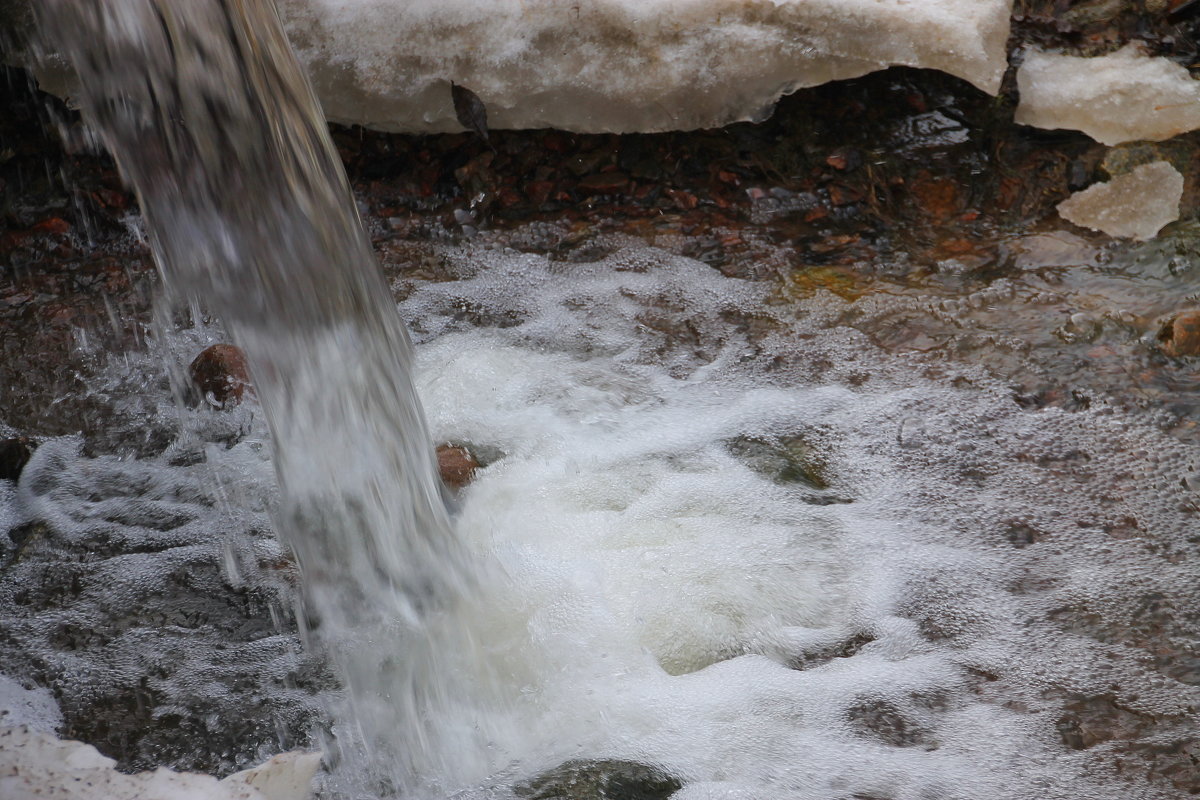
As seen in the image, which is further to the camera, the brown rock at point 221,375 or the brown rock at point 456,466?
the brown rock at point 221,375

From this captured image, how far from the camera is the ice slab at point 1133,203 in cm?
332

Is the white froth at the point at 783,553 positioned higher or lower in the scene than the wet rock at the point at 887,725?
higher

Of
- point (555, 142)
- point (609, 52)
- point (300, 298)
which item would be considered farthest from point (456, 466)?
point (609, 52)

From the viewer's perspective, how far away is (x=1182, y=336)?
9.32ft

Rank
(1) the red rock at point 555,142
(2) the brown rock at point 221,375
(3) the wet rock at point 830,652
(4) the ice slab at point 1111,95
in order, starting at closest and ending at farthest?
1. (3) the wet rock at point 830,652
2. (2) the brown rock at point 221,375
3. (4) the ice slab at point 1111,95
4. (1) the red rock at point 555,142

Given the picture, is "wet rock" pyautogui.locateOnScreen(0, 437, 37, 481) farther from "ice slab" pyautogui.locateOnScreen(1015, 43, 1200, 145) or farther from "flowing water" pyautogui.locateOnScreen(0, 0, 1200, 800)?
"ice slab" pyautogui.locateOnScreen(1015, 43, 1200, 145)

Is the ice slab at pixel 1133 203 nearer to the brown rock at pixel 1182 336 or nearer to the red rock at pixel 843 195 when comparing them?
the brown rock at pixel 1182 336

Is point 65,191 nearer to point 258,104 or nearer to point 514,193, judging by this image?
point 514,193

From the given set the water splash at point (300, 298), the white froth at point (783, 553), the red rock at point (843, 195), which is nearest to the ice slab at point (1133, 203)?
the red rock at point (843, 195)

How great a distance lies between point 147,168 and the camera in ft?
7.57

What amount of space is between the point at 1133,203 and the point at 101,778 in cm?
354

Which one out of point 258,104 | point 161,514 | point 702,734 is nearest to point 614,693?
point 702,734

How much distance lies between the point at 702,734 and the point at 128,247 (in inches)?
124

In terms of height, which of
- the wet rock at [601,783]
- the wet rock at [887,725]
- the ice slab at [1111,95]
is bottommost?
the wet rock at [601,783]
